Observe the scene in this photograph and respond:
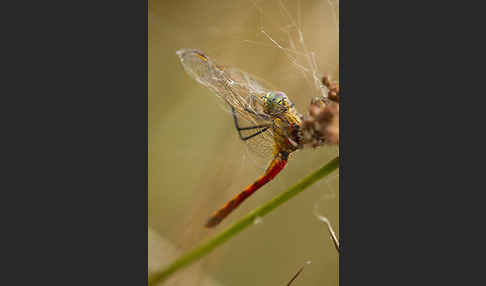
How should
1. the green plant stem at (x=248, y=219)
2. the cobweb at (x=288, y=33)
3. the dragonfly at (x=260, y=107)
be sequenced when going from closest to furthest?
1. the green plant stem at (x=248, y=219)
2. the dragonfly at (x=260, y=107)
3. the cobweb at (x=288, y=33)

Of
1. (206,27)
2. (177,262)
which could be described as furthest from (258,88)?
(206,27)

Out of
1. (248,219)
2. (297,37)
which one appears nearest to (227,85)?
(248,219)

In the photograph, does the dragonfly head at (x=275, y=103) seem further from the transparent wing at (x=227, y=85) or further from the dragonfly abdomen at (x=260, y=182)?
the dragonfly abdomen at (x=260, y=182)

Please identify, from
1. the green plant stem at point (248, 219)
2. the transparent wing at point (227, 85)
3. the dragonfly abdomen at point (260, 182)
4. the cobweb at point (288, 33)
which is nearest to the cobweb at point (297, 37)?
the cobweb at point (288, 33)

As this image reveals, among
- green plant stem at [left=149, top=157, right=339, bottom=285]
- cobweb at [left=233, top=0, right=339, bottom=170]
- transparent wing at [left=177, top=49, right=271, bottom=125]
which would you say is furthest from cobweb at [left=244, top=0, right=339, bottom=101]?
green plant stem at [left=149, top=157, right=339, bottom=285]

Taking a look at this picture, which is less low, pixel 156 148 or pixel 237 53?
pixel 237 53

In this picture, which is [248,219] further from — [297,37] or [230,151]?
[297,37]

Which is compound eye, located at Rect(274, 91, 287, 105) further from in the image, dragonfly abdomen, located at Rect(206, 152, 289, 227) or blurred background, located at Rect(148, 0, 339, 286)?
blurred background, located at Rect(148, 0, 339, 286)

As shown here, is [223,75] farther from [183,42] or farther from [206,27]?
[183,42]
